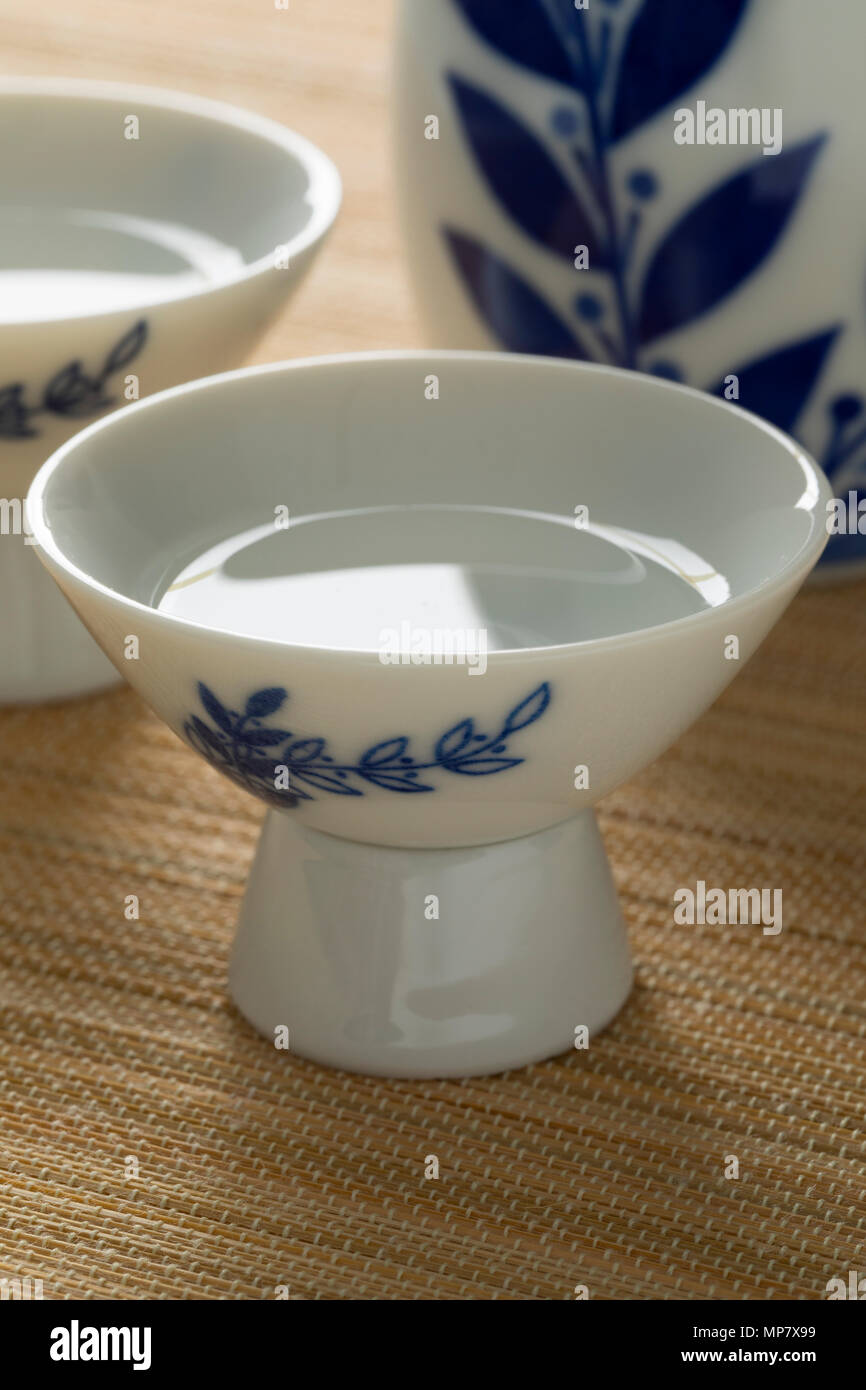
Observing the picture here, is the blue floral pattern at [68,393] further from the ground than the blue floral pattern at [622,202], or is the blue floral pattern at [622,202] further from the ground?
the blue floral pattern at [622,202]

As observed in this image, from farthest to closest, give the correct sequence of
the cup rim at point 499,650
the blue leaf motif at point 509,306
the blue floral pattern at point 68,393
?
the blue leaf motif at point 509,306 → the blue floral pattern at point 68,393 → the cup rim at point 499,650

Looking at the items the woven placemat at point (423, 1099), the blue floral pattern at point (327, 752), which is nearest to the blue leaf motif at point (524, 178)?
the woven placemat at point (423, 1099)

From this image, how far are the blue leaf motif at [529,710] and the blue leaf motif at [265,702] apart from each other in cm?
6

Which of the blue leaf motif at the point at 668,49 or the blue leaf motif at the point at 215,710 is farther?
the blue leaf motif at the point at 668,49

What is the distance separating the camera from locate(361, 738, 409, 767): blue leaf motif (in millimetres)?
463

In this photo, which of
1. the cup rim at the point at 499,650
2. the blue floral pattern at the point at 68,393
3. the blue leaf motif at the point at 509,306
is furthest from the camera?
the blue leaf motif at the point at 509,306

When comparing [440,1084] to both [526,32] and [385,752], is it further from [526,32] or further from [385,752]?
[526,32]

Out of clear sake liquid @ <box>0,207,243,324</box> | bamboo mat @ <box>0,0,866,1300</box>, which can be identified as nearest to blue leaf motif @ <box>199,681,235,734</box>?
bamboo mat @ <box>0,0,866,1300</box>

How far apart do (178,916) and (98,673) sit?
161 mm

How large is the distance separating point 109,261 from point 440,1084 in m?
0.40

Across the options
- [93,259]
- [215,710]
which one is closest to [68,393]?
[93,259]

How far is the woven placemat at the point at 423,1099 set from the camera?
1.61 ft

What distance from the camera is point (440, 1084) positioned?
549 millimetres

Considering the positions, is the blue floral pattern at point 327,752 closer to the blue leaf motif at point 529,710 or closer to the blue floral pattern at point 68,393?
the blue leaf motif at point 529,710
